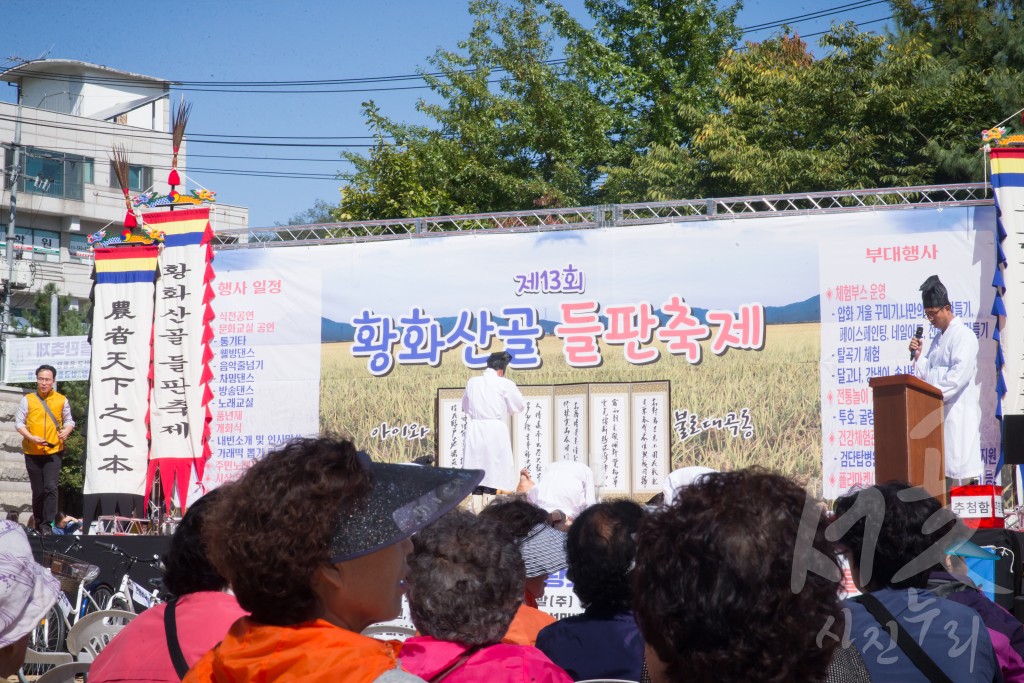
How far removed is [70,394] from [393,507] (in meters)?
23.3

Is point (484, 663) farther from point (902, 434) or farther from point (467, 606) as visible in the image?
point (902, 434)

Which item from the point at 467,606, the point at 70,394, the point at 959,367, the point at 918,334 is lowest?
the point at 467,606

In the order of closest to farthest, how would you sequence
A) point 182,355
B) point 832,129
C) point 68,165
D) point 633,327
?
point 633,327 < point 182,355 < point 832,129 < point 68,165

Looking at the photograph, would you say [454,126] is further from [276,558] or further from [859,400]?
[276,558]

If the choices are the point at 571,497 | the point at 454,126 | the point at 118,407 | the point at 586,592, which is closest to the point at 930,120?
Answer: the point at 454,126

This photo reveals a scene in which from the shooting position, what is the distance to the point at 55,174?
102ft

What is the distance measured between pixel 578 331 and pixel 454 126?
7.22m

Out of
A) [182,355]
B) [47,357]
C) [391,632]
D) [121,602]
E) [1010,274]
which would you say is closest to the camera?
[391,632]

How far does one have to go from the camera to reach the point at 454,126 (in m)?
15.0

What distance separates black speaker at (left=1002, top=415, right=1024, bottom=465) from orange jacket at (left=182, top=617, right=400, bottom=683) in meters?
5.77

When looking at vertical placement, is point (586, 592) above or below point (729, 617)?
below

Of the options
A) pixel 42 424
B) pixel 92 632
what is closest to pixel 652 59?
pixel 42 424

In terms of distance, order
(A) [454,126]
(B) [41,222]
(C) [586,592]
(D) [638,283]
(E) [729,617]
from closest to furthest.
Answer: (E) [729,617], (C) [586,592], (D) [638,283], (A) [454,126], (B) [41,222]

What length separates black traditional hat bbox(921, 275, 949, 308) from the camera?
739 cm
